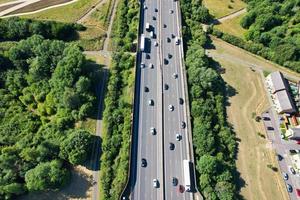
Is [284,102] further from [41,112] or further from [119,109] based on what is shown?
[41,112]

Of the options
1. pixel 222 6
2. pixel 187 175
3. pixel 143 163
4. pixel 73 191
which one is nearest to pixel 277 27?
pixel 222 6

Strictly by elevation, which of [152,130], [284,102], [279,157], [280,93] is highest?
[152,130]

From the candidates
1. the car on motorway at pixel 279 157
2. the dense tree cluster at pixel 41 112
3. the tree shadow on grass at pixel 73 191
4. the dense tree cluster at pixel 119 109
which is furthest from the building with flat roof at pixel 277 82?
the tree shadow on grass at pixel 73 191

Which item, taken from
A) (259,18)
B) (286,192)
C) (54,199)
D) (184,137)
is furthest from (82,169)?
(259,18)

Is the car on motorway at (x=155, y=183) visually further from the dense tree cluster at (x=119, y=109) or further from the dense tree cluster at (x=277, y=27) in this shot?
the dense tree cluster at (x=277, y=27)

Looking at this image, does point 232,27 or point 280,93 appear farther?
point 232,27
